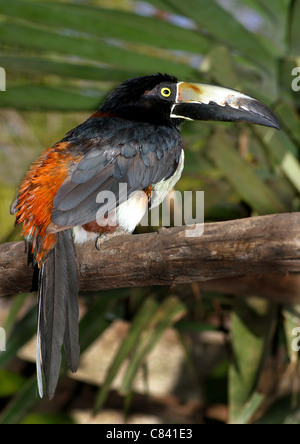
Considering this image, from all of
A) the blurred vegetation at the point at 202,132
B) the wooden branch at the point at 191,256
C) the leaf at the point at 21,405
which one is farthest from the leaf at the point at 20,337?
the wooden branch at the point at 191,256

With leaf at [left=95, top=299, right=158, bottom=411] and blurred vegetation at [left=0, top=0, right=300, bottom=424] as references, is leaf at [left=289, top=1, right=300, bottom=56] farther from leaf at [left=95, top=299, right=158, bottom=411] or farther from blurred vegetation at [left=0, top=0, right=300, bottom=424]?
leaf at [left=95, top=299, right=158, bottom=411]

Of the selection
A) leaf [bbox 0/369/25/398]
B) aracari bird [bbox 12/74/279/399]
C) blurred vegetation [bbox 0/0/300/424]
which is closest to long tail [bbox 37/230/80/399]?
aracari bird [bbox 12/74/279/399]

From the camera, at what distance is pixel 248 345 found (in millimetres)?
2408

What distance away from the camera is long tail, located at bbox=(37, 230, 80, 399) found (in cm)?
153

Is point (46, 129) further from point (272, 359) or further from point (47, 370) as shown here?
point (47, 370)

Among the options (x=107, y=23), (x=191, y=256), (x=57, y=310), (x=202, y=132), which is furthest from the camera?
(x=202, y=132)

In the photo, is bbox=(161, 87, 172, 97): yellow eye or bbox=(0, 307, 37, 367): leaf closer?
bbox=(161, 87, 172, 97): yellow eye

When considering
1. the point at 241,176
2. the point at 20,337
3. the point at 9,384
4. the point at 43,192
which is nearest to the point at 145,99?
the point at 241,176

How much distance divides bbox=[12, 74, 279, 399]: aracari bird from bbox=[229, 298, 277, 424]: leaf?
2.52 ft

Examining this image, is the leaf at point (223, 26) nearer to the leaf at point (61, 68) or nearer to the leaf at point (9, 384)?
the leaf at point (61, 68)

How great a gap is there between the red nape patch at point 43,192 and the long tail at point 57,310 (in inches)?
2.2

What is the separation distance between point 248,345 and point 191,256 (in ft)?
4.00

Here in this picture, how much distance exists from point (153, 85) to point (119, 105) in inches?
5.3

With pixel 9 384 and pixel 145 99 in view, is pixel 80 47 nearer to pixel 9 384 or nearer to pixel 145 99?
pixel 145 99
